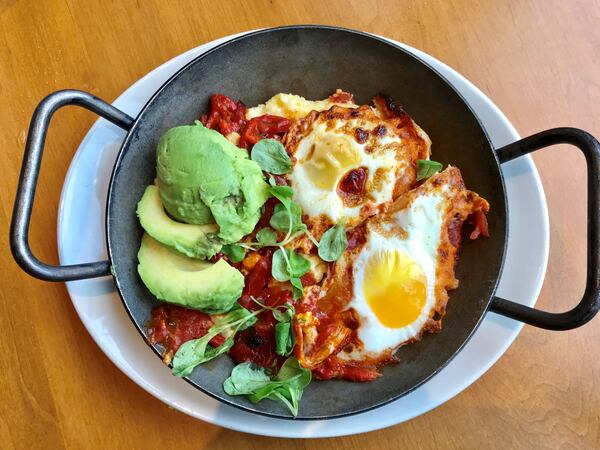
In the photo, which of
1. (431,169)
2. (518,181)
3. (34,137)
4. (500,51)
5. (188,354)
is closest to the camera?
(34,137)

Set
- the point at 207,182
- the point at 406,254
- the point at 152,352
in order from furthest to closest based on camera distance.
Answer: the point at 152,352
the point at 406,254
the point at 207,182

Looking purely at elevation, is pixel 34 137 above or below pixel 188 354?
above

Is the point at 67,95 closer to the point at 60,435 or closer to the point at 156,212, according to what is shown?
the point at 156,212

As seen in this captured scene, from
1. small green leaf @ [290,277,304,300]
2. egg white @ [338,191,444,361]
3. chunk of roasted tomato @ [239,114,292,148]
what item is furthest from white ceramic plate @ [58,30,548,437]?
small green leaf @ [290,277,304,300]

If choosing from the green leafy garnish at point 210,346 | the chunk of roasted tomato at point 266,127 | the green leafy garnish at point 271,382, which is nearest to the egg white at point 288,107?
the chunk of roasted tomato at point 266,127

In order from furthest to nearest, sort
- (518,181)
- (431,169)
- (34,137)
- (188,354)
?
(518,181)
(431,169)
(188,354)
(34,137)

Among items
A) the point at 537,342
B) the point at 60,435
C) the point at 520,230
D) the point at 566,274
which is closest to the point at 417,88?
the point at 520,230

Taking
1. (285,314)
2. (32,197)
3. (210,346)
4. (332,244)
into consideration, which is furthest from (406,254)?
(32,197)

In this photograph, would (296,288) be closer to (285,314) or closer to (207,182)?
(285,314)
